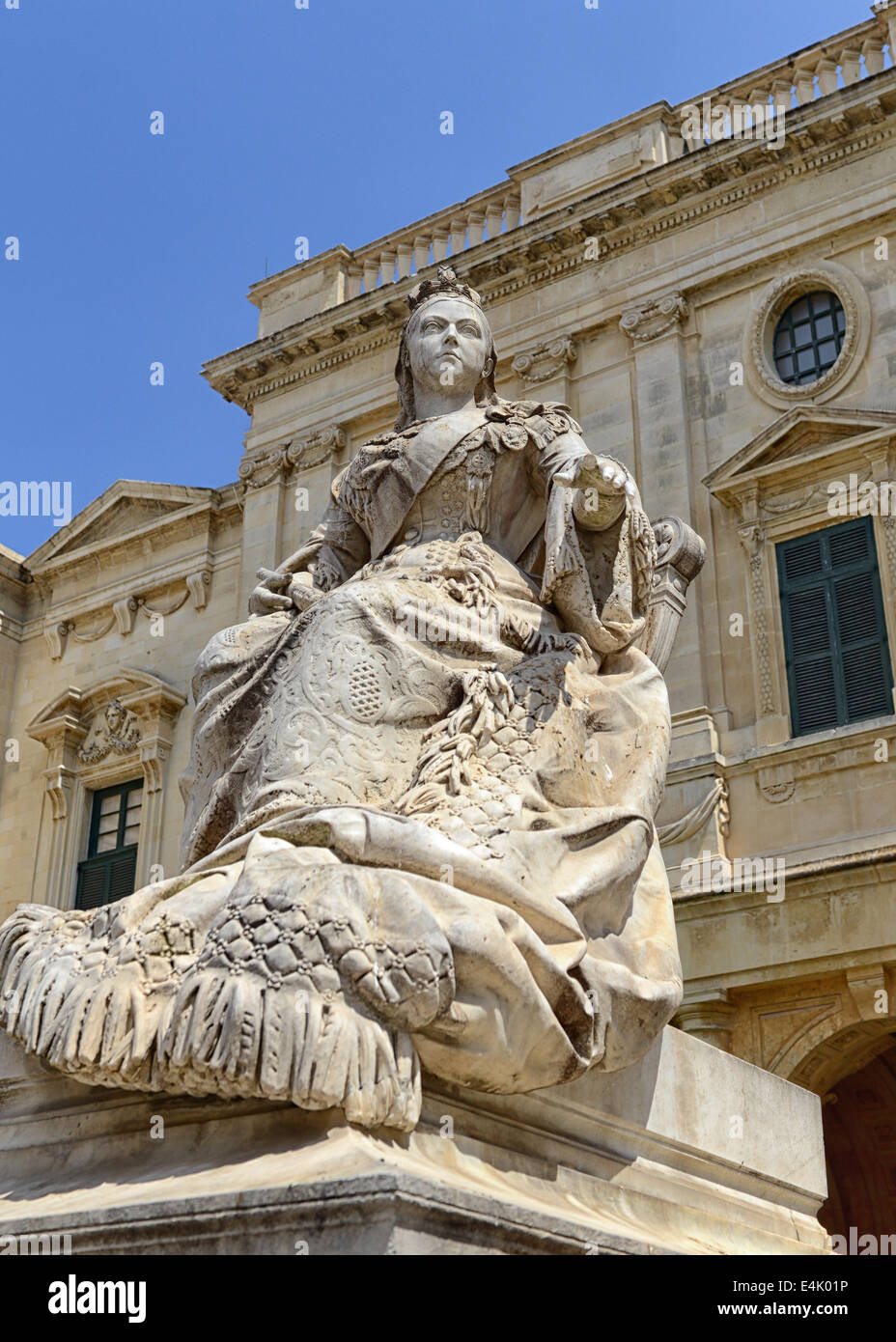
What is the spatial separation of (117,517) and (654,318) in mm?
9583

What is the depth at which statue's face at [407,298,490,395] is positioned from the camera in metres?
5.12

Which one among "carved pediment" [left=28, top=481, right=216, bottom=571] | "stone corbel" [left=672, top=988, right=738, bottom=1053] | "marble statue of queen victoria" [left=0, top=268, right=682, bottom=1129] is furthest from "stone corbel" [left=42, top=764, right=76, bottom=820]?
"marble statue of queen victoria" [left=0, top=268, right=682, bottom=1129]

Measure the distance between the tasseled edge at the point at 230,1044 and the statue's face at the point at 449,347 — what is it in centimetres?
259

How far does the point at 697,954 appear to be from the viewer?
1270 cm

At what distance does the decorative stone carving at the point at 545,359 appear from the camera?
55.1 feet

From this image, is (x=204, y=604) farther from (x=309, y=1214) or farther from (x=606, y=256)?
(x=309, y=1214)

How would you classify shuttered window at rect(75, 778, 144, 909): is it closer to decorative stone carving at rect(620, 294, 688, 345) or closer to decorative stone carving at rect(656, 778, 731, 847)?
decorative stone carving at rect(656, 778, 731, 847)

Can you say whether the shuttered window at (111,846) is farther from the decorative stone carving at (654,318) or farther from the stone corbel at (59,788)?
the decorative stone carving at (654,318)

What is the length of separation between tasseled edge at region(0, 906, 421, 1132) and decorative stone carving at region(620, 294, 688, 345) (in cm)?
1393

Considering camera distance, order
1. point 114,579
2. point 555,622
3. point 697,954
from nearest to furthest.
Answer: point 555,622
point 697,954
point 114,579

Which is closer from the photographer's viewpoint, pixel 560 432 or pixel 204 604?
pixel 560 432

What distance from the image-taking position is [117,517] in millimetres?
22375
